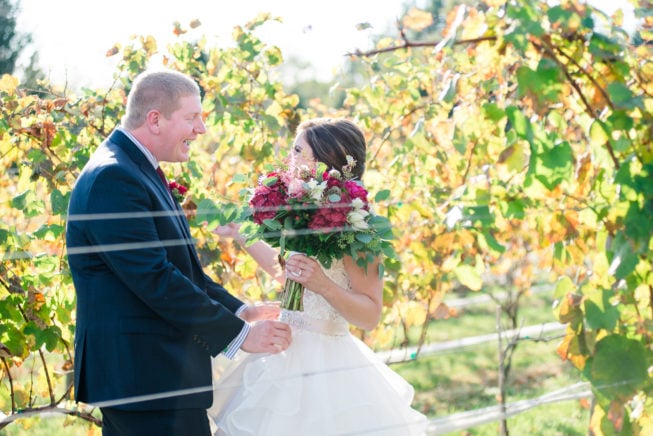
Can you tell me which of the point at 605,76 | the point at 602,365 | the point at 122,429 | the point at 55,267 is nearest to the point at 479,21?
the point at 605,76

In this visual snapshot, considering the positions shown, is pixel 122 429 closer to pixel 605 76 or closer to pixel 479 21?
pixel 479 21

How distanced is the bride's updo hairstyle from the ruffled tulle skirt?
0.60 meters

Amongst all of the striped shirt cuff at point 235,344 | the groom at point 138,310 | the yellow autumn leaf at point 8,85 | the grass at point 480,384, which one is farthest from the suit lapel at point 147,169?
the grass at point 480,384

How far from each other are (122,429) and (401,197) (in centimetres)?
197

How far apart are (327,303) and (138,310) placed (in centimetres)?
70

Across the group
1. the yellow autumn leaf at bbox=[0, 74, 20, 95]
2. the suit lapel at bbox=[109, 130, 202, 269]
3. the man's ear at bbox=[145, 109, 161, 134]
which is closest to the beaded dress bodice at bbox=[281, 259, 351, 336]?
the suit lapel at bbox=[109, 130, 202, 269]

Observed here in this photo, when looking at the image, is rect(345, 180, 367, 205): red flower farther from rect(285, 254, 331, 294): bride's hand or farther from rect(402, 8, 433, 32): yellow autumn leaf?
rect(402, 8, 433, 32): yellow autumn leaf

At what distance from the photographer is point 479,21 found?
7.43ft

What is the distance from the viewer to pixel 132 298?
94.3 inches

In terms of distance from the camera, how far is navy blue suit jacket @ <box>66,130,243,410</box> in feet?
7.60

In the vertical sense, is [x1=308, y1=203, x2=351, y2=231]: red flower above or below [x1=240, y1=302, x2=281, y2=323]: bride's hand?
above

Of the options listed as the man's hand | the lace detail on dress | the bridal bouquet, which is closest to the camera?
the bridal bouquet

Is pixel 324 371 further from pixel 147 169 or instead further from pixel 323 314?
pixel 147 169

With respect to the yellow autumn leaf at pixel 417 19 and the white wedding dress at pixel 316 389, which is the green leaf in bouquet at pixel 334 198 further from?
the yellow autumn leaf at pixel 417 19
